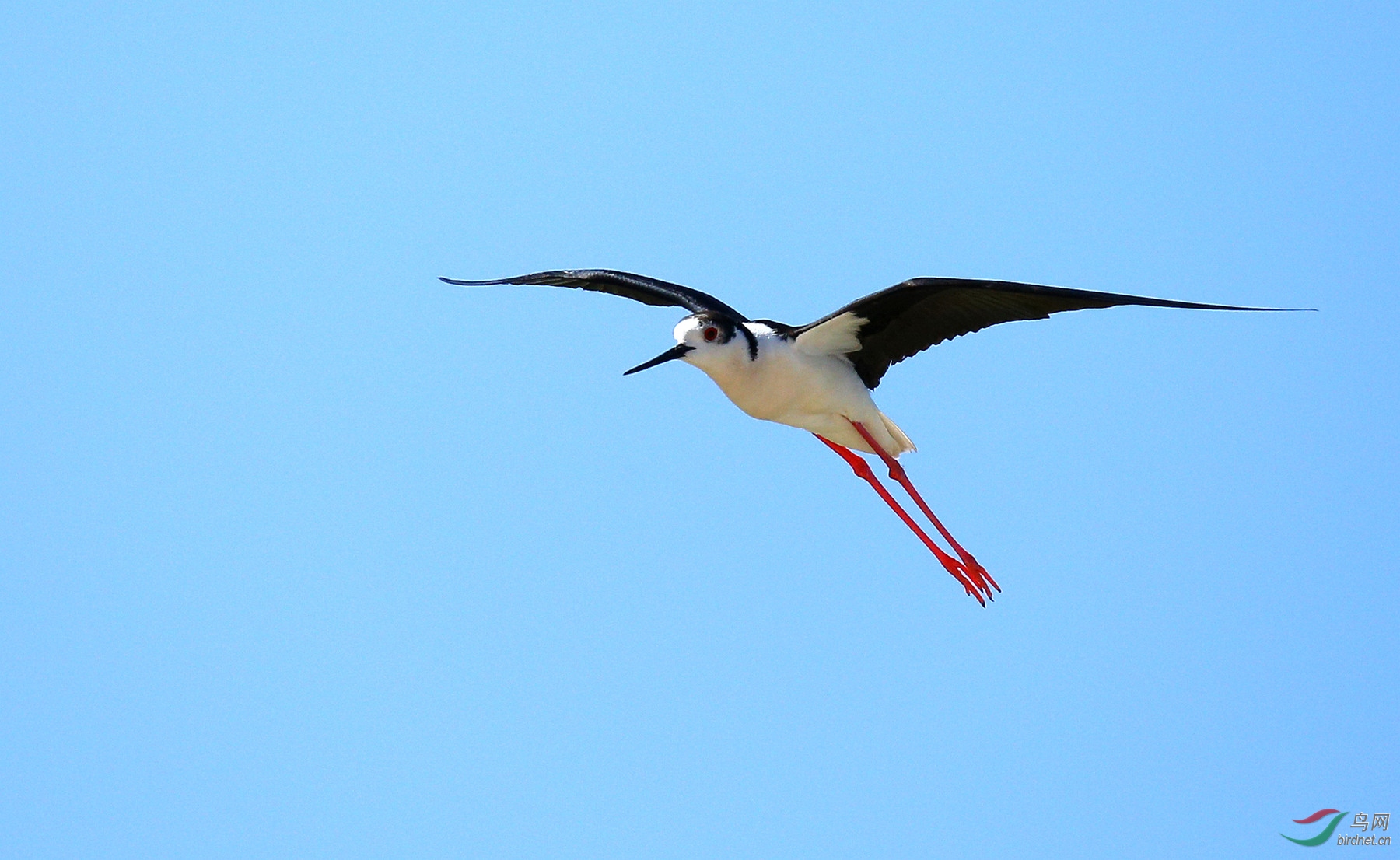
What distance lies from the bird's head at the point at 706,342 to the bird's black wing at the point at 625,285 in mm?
800

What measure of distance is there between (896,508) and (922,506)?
1.05 ft

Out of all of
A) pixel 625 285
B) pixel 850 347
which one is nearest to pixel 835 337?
pixel 850 347

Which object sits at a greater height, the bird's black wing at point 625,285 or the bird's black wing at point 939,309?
the bird's black wing at point 625,285

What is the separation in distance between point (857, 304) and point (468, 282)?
375cm

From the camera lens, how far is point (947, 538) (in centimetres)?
1133

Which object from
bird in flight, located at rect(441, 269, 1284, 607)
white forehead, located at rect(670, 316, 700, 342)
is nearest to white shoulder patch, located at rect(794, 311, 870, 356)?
bird in flight, located at rect(441, 269, 1284, 607)

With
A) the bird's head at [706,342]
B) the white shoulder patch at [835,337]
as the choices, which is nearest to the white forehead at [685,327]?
the bird's head at [706,342]

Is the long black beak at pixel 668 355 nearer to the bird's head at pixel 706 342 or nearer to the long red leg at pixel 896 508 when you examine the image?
the bird's head at pixel 706 342

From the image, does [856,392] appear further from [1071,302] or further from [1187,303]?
[1187,303]

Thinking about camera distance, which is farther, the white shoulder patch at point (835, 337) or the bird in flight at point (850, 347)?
the white shoulder patch at point (835, 337)

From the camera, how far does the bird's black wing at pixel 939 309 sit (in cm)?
916

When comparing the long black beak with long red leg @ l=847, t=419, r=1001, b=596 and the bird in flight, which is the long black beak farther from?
long red leg @ l=847, t=419, r=1001, b=596

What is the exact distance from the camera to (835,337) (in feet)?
34.9

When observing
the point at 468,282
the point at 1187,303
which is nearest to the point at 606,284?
the point at 468,282
